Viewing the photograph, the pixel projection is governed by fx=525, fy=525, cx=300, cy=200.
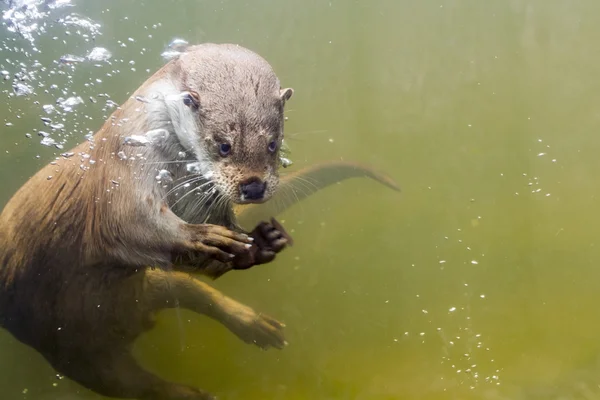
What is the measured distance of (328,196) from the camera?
2.51 metres

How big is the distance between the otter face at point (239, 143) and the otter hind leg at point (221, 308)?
56cm

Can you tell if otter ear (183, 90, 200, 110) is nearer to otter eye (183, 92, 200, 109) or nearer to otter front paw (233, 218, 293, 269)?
otter eye (183, 92, 200, 109)

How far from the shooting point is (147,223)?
140cm

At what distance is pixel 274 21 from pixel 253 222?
1.50 meters

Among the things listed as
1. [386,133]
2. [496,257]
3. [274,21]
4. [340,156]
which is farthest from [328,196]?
[274,21]

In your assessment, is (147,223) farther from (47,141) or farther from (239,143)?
(47,141)

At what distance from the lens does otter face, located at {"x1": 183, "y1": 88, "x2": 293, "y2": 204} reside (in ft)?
4.28

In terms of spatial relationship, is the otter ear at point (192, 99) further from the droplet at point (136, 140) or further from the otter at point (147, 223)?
the droplet at point (136, 140)

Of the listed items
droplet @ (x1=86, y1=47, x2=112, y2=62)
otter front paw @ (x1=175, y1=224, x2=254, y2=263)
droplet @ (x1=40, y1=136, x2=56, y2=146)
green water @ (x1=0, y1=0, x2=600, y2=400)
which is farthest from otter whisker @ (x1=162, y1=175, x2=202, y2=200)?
droplet @ (x1=86, y1=47, x2=112, y2=62)

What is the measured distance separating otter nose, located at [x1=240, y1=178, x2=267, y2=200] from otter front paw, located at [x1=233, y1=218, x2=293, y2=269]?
0.16 m

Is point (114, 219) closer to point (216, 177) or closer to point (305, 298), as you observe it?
point (216, 177)

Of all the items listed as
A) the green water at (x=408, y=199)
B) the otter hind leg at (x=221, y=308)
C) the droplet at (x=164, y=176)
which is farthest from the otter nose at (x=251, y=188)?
the green water at (x=408, y=199)

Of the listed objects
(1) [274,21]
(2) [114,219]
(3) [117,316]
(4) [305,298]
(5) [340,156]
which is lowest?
(3) [117,316]

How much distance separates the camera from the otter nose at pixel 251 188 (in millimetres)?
1293
